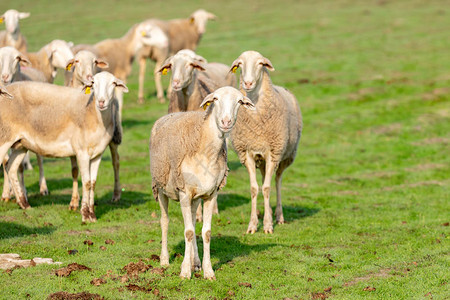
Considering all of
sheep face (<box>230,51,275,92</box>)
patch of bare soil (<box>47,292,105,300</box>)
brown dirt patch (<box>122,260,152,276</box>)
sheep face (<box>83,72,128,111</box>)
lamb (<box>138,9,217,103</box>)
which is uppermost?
sheep face (<box>230,51,275,92</box>)

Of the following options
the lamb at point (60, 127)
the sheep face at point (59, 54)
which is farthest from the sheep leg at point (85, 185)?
the sheep face at point (59, 54)

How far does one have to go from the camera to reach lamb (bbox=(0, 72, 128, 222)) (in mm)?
12383

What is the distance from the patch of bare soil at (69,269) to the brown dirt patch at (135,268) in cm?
57

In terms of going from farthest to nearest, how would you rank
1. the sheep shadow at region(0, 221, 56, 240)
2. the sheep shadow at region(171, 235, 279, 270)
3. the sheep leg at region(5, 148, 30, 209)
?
the sheep leg at region(5, 148, 30, 209), the sheep shadow at region(0, 221, 56, 240), the sheep shadow at region(171, 235, 279, 270)

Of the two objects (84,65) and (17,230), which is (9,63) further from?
(17,230)

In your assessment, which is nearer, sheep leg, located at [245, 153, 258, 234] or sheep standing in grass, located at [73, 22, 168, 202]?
sheep leg, located at [245, 153, 258, 234]

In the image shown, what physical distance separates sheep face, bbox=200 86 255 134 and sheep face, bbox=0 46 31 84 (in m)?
7.33

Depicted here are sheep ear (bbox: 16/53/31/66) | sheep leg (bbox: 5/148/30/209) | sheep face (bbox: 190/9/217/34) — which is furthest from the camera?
sheep face (bbox: 190/9/217/34)

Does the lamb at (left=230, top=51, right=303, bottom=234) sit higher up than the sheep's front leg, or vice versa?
the lamb at (left=230, top=51, right=303, bottom=234)

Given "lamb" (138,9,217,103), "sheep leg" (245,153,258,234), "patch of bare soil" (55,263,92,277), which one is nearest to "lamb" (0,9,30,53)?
"lamb" (138,9,217,103)

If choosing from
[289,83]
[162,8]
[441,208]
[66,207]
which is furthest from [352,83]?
[162,8]

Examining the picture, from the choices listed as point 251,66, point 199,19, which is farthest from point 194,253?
point 199,19

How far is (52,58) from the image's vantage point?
56.3 ft

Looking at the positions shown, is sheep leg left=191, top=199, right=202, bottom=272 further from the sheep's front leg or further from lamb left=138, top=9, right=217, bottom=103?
lamb left=138, top=9, right=217, bottom=103
